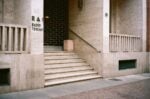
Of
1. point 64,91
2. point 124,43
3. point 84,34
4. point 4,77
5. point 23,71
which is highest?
point 84,34

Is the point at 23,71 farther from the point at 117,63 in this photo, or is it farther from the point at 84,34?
the point at 117,63

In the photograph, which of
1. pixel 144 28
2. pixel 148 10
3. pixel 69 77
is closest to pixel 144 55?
pixel 144 28

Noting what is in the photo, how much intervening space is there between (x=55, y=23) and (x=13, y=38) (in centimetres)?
491

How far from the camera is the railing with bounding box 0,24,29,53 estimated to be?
747cm

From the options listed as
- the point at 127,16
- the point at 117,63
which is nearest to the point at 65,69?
the point at 117,63

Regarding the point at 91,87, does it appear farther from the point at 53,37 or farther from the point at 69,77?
the point at 53,37

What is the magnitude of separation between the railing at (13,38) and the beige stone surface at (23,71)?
0.89ft

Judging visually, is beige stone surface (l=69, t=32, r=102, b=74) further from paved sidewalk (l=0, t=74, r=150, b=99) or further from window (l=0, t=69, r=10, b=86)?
window (l=0, t=69, r=10, b=86)

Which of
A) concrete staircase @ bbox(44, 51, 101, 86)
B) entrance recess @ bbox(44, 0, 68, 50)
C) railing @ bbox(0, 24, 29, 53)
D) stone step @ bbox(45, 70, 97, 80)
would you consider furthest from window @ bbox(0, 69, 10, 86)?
entrance recess @ bbox(44, 0, 68, 50)

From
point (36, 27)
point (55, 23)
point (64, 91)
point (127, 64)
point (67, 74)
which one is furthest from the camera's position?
point (55, 23)

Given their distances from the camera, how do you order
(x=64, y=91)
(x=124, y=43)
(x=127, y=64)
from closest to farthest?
(x=64, y=91)
(x=124, y=43)
(x=127, y=64)

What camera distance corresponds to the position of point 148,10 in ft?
43.6

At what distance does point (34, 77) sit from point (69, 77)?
75.8 inches

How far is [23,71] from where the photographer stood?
25.2ft
